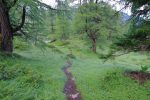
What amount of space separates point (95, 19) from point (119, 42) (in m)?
31.3

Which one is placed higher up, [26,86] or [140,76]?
[26,86]

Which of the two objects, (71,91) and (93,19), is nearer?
(71,91)

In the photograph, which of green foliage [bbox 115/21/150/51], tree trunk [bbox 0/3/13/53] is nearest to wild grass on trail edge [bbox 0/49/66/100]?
green foliage [bbox 115/21/150/51]

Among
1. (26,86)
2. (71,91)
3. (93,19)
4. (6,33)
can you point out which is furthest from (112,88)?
(93,19)

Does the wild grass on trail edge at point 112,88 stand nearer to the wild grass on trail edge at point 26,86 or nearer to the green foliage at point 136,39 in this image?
the wild grass on trail edge at point 26,86

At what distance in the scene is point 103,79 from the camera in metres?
14.8

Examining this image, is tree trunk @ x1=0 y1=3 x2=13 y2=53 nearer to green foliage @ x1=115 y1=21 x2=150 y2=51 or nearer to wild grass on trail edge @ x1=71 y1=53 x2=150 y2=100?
wild grass on trail edge @ x1=71 y1=53 x2=150 y2=100

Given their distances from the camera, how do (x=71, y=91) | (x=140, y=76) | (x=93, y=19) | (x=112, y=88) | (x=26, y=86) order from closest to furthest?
(x=26, y=86), (x=71, y=91), (x=112, y=88), (x=140, y=76), (x=93, y=19)

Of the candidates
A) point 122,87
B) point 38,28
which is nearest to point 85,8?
point 38,28

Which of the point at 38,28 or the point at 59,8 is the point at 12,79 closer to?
the point at 59,8

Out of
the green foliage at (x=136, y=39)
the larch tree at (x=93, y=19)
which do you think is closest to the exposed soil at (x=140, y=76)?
the green foliage at (x=136, y=39)

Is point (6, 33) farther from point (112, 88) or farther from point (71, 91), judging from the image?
point (112, 88)

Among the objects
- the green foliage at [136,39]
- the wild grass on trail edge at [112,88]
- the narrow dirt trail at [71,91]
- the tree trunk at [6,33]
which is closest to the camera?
the narrow dirt trail at [71,91]

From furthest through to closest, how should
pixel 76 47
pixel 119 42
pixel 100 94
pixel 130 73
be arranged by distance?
pixel 76 47
pixel 130 73
pixel 119 42
pixel 100 94
